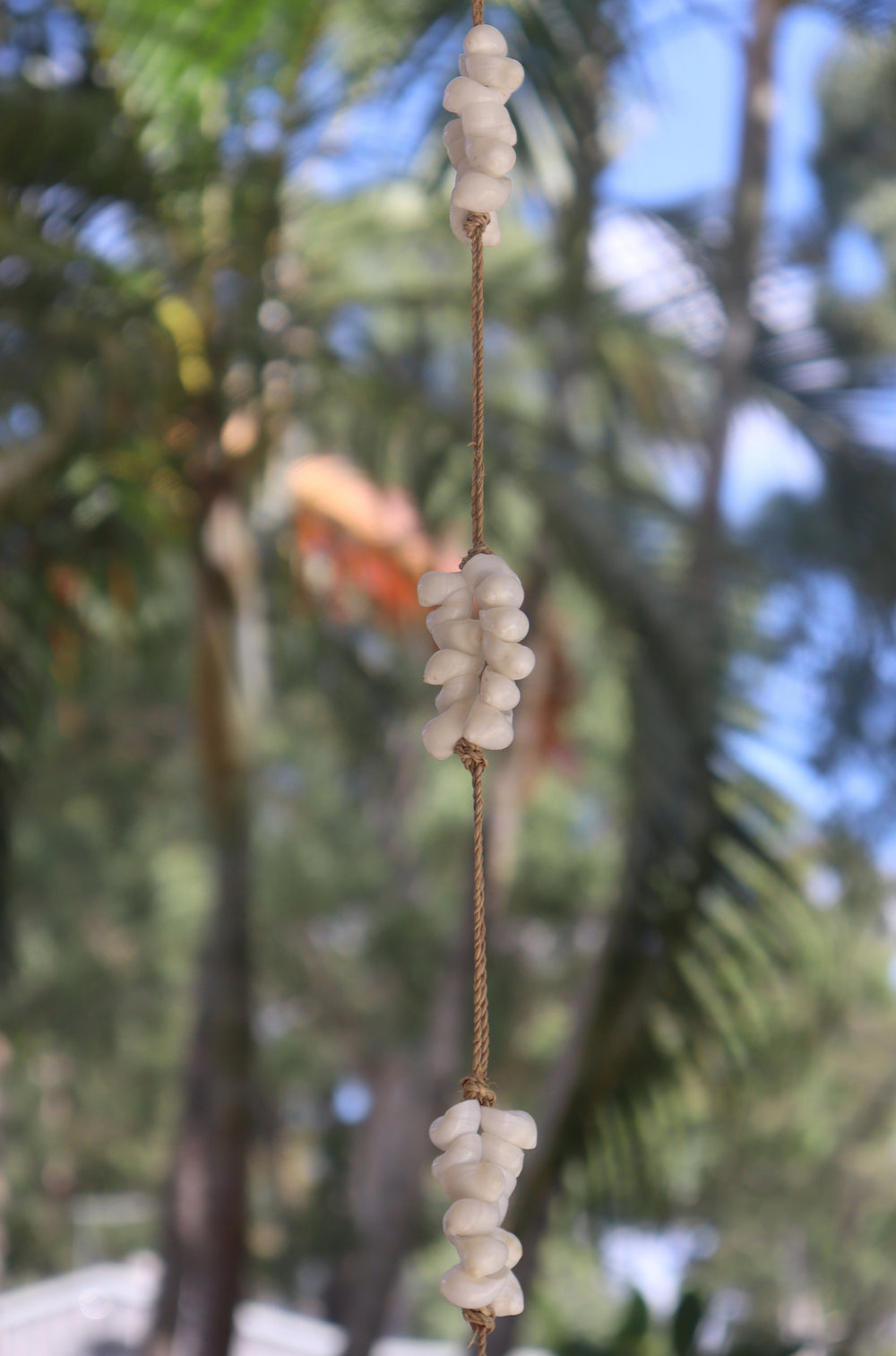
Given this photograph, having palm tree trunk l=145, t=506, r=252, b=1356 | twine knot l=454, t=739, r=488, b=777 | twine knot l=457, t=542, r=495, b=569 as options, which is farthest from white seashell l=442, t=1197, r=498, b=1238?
palm tree trunk l=145, t=506, r=252, b=1356

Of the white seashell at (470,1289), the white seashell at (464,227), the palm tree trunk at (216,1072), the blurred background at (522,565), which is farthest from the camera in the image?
the palm tree trunk at (216,1072)

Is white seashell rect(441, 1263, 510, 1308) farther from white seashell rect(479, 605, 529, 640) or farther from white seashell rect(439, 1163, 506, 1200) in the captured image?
white seashell rect(479, 605, 529, 640)

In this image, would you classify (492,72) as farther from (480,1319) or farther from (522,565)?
(522,565)

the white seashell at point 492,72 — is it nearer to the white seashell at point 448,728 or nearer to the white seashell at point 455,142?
the white seashell at point 455,142

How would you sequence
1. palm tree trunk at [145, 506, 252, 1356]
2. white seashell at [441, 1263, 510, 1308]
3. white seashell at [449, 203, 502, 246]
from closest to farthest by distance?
white seashell at [441, 1263, 510, 1308], white seashell at [449, 203, 502, 246], palm tree trunk at [145, 506, 252, 1356]

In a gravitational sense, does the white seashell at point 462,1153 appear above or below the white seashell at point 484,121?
below

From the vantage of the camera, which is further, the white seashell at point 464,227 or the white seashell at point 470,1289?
the white seashell at point 464,227

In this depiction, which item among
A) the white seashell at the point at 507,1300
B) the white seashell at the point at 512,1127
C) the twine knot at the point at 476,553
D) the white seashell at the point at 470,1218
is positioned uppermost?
the twine knot at the point at 476,553

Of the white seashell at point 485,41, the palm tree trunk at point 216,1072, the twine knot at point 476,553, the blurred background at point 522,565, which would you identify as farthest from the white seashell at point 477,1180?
the palm tree trunk at point 216,1072
